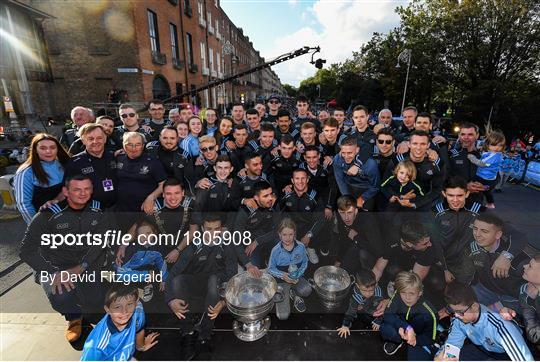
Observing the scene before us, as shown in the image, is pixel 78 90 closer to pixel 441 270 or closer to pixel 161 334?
pixel 161 334

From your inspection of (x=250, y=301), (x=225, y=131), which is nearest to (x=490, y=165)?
(x=250, y=301)

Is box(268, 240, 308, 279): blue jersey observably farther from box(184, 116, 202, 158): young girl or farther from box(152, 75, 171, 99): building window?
box(152, 75, 171, 99): building window

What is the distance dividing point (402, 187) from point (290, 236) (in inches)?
74.9

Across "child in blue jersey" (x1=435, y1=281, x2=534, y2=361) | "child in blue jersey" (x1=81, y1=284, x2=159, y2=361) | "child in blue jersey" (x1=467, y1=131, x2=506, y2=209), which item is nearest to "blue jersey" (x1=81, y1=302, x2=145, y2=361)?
"child in blue jersey" (x1=81, y1=284, x2=159, y2=361)

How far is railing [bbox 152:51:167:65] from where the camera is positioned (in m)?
17.4

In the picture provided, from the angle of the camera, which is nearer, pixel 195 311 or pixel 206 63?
pixel 195 311

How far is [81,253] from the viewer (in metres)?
3.40

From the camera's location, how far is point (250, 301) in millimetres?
3312

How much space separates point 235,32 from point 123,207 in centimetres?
5113

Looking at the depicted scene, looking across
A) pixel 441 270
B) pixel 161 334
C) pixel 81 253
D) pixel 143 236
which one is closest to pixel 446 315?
pixel 441 270

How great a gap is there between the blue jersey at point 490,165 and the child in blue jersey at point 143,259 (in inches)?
212

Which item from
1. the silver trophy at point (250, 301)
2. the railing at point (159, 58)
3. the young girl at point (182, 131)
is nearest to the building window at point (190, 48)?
the railing at point (159, 58)
